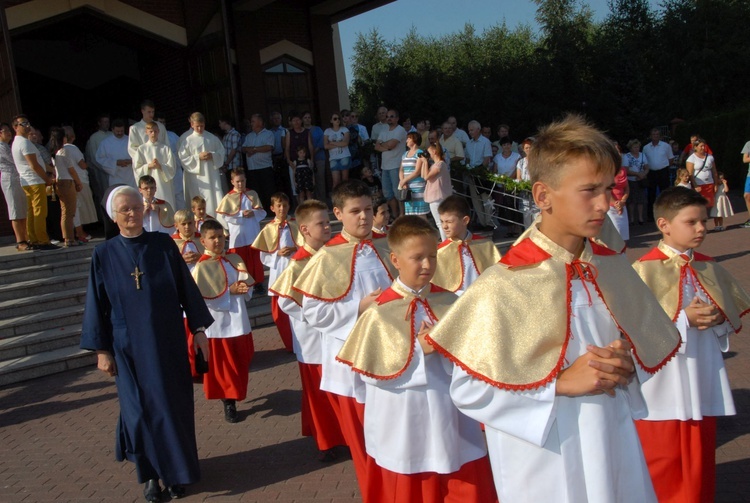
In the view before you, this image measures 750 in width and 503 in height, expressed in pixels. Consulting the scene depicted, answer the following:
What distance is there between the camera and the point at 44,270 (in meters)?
11.1

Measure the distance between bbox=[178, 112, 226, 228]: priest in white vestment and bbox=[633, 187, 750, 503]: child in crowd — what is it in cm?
998

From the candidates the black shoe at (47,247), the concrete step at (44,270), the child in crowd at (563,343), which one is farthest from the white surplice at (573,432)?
the black shoe at (47,247)

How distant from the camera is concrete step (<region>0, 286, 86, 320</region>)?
1013 cm

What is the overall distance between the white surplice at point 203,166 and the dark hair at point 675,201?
992 cm

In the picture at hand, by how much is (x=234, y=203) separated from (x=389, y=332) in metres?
7.52

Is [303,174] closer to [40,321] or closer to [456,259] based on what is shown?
[40,321]

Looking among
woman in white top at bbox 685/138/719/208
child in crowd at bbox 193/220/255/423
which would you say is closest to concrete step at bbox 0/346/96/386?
child in crowd at bbox 193/220/255/423

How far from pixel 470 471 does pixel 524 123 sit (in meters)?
25.1

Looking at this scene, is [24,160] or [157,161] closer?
[24,160]

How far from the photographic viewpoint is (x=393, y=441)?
3811 millimetres

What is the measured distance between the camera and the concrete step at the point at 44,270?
1082 centimetres

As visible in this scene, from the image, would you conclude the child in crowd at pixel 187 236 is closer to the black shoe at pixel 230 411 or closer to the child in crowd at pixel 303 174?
the black shoe at pixel 230 411

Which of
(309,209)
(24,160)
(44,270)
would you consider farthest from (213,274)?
(24,160)

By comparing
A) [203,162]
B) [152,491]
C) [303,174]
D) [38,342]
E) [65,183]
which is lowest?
[152,491]
